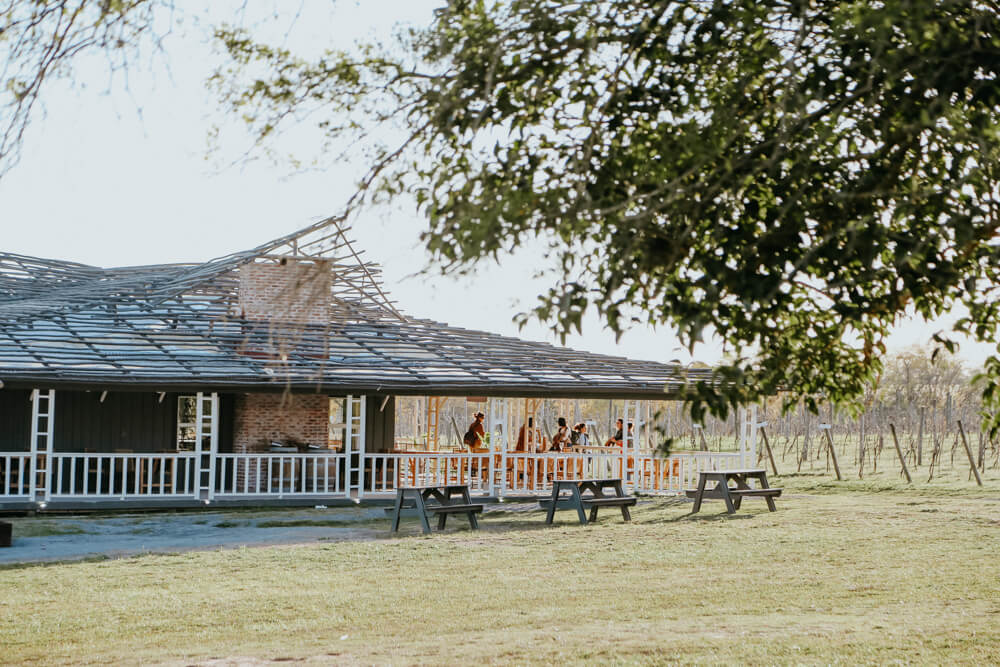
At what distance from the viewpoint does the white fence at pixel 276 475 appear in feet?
61.5

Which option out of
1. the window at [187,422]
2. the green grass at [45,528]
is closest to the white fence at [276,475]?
the window at [187,422]

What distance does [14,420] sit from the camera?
64.2 feet

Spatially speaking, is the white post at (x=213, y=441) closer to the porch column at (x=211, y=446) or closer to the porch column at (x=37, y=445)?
the porch column at (x=211, y=446)

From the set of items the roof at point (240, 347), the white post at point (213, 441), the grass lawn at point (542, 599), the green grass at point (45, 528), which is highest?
the roof at point (240, 347)

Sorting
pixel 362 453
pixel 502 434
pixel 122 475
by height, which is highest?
pixel 502 434

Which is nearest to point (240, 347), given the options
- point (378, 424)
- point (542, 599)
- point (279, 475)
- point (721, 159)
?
point (279, 475)

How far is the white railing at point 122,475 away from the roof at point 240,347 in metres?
1.32

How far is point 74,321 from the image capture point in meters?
20.8

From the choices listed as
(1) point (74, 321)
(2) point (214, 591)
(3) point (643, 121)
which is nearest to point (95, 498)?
(1) point (74, 321)

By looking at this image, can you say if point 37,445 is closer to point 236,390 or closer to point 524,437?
point 236,390

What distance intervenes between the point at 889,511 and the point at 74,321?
14463 mm

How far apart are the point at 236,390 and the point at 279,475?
5.82 ft

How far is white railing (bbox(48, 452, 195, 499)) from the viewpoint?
18.5 m

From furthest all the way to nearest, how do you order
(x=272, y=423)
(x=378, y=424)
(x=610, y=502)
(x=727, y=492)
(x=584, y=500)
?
(x=378, y=424) → (x=272, y=423) → (x=727, y=492) → (x=584, y=500) → (x=610, y=502)
